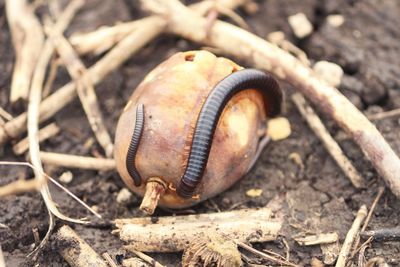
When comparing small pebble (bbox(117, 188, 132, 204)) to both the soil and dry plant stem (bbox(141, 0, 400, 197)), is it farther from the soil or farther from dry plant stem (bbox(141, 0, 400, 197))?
dry plant stem (bbox(141, 0, 400, 197))

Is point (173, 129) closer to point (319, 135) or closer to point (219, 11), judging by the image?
point (319, 135)

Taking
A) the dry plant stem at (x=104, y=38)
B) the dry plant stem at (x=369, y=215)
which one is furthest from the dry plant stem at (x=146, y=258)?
the dry plant stem at (x=104, y=38)

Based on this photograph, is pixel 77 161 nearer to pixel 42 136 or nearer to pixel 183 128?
pixel 42 136

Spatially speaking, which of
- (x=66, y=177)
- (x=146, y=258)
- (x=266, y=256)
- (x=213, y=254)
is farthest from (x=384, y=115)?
(x=66, y=177)

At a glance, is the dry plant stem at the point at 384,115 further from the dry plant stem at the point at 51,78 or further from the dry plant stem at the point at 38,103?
the dry plant stem at the point at 51,78

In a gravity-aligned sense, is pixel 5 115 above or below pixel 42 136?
above

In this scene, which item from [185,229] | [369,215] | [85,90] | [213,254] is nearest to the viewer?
[213,254]
